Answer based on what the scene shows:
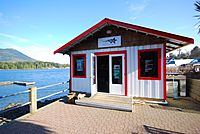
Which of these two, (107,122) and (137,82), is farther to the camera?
(137,82)

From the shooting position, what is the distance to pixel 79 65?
7.52 m

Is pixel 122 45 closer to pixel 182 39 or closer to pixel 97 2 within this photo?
pixel 182 39

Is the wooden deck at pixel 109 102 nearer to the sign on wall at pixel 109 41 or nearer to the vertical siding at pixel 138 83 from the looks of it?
the vertical siding at pixel 138 83

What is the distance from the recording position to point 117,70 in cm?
671

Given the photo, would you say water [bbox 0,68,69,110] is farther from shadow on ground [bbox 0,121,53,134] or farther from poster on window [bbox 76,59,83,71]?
shadow on ground [bbox 0,121,53,134]

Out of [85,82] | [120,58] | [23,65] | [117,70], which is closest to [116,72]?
[117,70]

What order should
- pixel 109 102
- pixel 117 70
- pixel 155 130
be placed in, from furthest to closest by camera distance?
pixel 117 70
pixel 109 102
pixel 155 130

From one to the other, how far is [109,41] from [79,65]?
228 cm

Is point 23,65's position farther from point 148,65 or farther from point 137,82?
point 148,65

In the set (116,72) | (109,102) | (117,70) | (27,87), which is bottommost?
(27,87)

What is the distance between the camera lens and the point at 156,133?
331 cm

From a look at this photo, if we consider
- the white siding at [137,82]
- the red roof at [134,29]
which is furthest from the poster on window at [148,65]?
the red roof at [134,29]

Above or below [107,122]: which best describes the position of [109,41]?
above

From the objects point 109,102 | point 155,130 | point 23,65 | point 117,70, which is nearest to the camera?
point 155,130
